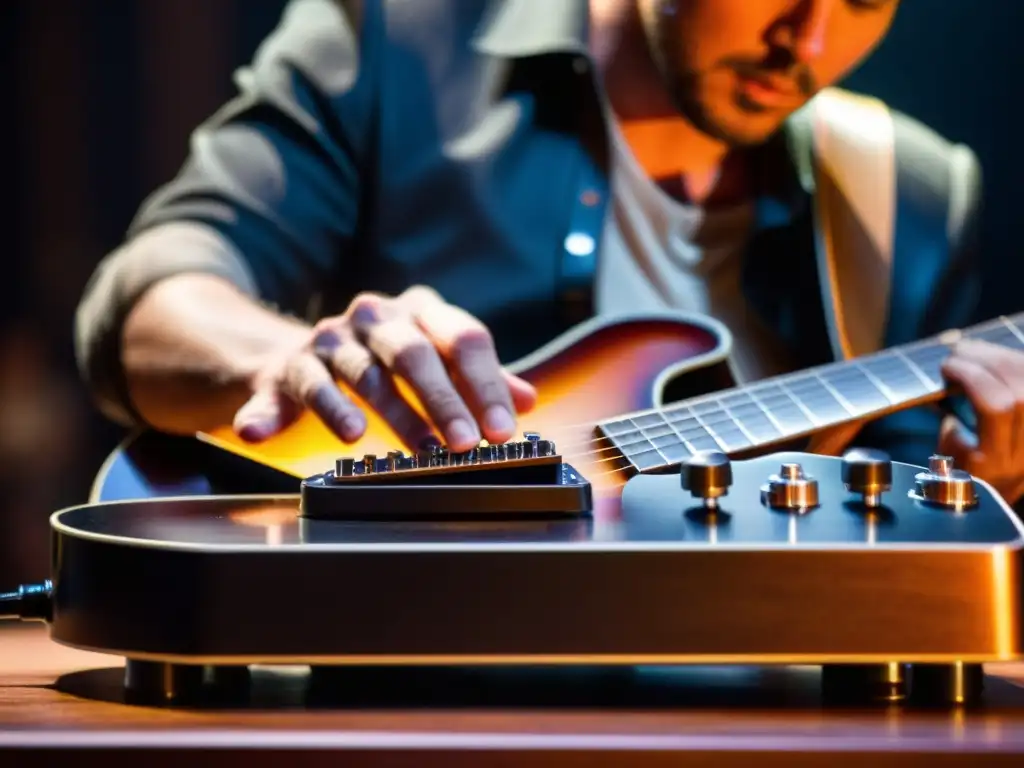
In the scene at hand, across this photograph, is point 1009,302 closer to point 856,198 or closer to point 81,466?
point 856,198

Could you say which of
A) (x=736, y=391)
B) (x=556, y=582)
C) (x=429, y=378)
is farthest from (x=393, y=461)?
(x=736, y=391)

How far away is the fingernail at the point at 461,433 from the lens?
2.45 feet

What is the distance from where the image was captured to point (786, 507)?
0.52 meters

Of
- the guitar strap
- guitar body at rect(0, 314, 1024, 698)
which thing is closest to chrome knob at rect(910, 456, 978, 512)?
guitar body at rect(0, 314, 1024, 698)

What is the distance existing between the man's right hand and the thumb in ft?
1.02

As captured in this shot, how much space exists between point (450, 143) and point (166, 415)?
30cm

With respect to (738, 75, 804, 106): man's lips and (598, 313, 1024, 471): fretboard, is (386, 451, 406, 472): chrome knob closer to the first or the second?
(598, 313, 1024, 471): fretboard

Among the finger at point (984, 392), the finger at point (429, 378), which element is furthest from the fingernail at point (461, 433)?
the finger at point (984, 392)

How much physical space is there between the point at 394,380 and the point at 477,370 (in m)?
0.06

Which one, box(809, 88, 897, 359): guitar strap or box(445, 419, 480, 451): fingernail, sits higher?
box(809, 88, 897, 359): guitar strap

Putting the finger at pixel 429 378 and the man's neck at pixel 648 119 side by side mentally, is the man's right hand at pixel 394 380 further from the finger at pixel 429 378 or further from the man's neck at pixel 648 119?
the man's neck at pixel 648 119

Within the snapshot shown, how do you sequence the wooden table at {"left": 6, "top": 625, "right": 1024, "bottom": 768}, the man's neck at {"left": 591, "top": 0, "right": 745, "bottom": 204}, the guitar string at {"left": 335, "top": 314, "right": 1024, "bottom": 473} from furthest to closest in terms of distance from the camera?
the man's neck at {"left": 591, "top": 0, "right": 745, "bottom": 204}
the guitar string at {"left": 335, "top": 314, "right": 1024, "bottom": 473}
the wooden table at {"left": 6, "top": 625, "right": 1024, "bottom": 768}

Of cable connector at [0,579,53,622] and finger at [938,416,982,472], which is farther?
finger at [938,416,982,472]

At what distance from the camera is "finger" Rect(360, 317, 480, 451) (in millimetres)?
752
